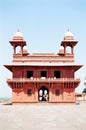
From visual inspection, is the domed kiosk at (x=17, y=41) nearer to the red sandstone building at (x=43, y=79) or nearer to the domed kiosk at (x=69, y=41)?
the red sandstone building at (x=43, y=79)

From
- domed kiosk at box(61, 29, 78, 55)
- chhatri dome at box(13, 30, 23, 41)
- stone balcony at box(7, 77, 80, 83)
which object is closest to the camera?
stone balcony at box(7, 77, 80, 83)

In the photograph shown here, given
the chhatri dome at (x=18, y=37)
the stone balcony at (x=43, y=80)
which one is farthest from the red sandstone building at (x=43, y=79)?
the chhatri dome at (x=18, y=37)

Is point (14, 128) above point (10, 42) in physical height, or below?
below

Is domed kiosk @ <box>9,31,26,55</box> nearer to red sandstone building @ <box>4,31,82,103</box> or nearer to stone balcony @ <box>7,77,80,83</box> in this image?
red sandstone building @ <box>4,31,82,103</box>

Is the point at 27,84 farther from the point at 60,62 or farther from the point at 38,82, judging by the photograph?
the point at 60,62

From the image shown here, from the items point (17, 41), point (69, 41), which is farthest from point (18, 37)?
point (69, 41)

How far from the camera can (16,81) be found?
38.8m

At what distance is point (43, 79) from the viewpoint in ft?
129

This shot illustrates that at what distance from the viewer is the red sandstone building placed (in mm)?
38906

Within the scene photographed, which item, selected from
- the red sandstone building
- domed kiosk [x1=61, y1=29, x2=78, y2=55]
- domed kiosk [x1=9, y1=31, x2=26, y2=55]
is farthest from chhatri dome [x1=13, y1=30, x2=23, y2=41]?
domed kiosk [x1=61, y1=29, x2=78, y2=55]

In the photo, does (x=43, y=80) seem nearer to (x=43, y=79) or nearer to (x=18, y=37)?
(x=43, y=79)

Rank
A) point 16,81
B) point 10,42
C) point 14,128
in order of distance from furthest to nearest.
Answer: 1. point 10,42
2. point 16,81
3. point 14,128

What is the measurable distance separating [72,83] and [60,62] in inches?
136

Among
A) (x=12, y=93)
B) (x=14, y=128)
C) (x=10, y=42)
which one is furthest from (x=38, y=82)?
(x=14, y=128)
